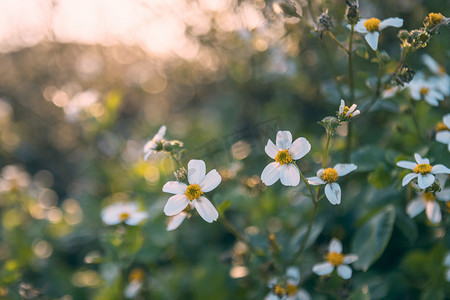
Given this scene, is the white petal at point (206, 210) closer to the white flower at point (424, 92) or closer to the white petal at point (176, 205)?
the white petal at point (176, 205)

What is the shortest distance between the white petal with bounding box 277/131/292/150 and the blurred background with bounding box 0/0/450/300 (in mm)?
290

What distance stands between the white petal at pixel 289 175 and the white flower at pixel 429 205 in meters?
0.50

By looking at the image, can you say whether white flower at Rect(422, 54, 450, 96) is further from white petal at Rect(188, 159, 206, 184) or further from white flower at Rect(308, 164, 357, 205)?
white petal at Rect(188, 159, 206, 184)

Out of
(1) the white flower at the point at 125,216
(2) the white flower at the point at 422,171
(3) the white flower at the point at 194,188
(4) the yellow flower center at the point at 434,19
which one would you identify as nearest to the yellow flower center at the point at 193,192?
(3) the white flower at the point at 194,188

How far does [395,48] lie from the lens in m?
1.98

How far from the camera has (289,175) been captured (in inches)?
39.0

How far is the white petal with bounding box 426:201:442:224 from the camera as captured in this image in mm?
1167

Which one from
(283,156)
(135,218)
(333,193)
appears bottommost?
(135,218)

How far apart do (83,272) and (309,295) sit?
1226 millimetres

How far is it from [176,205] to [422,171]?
69 centimetres

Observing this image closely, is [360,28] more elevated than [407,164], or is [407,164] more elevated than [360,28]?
[360,28]

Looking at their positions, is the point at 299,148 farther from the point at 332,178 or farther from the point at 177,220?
the point at 177,220

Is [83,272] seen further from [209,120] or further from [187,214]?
[209,120]

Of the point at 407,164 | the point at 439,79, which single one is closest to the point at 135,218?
the point at 407,164
